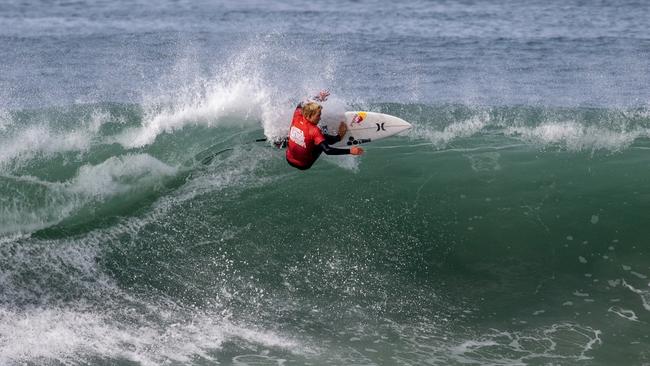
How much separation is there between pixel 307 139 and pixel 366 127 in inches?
69.3

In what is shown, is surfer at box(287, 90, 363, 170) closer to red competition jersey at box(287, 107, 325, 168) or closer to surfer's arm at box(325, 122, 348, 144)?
red competition jersey at box(287, 107, 325, 168)

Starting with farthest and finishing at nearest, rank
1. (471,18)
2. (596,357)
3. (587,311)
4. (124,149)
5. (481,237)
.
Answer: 1. (471,18)
2. (124,149)
3. (481,237)
4. (587,311)
5. (596,357)

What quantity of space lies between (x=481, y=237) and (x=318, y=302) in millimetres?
2785

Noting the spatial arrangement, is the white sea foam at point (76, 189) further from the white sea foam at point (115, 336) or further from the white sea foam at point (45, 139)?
the white sea foam at point (115, 336)

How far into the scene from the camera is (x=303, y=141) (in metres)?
12.5

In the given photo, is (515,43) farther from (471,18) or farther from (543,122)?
(543,122)

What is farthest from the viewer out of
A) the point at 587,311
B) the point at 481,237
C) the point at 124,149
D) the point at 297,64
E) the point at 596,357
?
the point at 297,64

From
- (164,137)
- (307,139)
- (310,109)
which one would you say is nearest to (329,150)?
(307,139)

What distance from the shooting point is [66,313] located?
11.7 m

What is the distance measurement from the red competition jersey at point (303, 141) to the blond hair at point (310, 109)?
10cm

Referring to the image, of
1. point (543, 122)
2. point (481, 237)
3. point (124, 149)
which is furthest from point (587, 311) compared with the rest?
point (124, 149)

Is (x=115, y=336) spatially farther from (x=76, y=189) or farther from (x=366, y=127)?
(x=366, y=127)

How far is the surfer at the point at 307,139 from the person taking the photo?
40.3ft

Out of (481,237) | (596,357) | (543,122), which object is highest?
(543,122)
